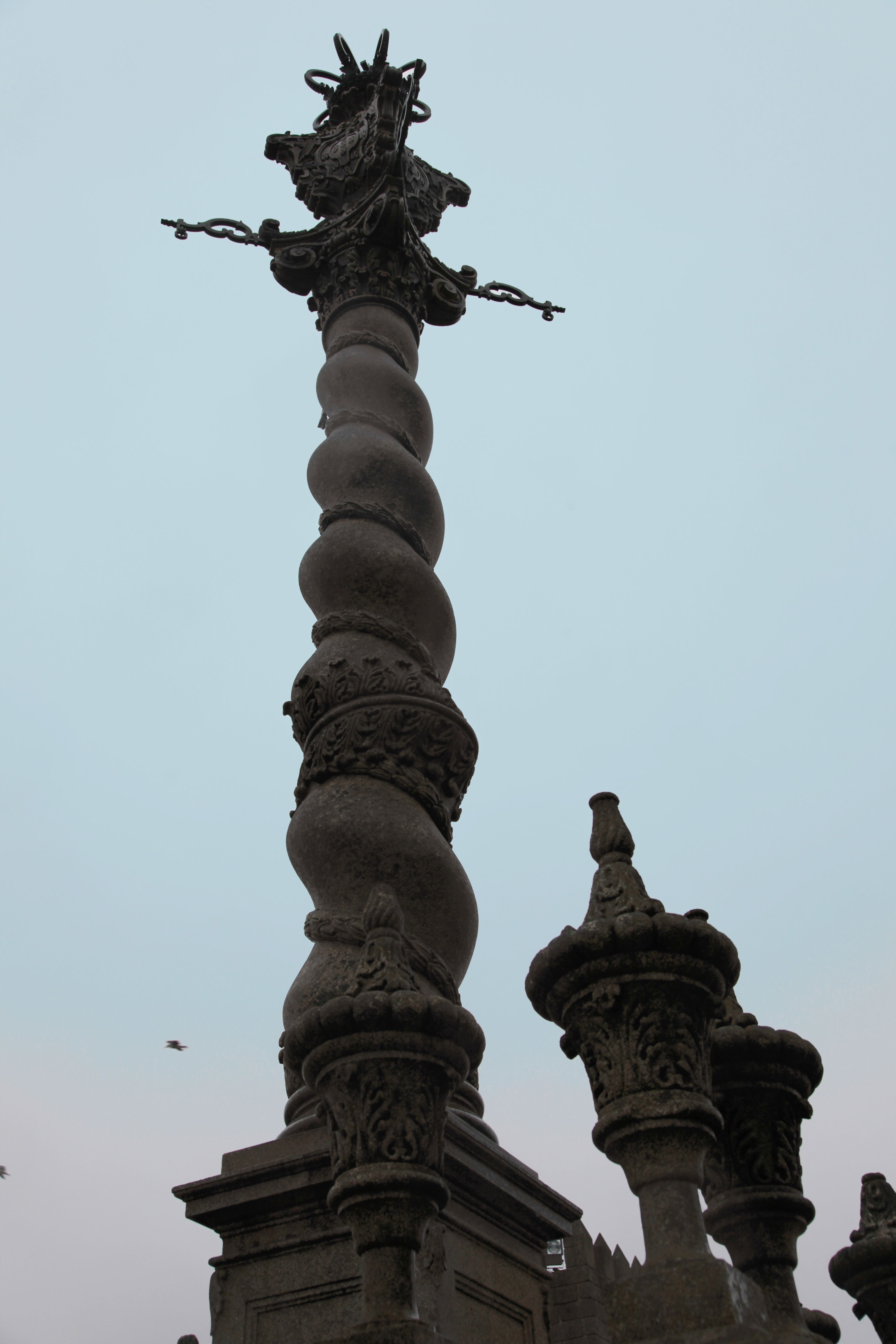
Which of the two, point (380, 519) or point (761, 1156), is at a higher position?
point (380, 519)

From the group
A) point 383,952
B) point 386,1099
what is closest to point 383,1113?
point 386,1099

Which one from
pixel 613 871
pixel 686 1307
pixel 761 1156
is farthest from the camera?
pixel 761 1156

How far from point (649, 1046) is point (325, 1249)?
7.14 ft

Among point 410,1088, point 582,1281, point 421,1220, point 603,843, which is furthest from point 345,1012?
point 582,1281

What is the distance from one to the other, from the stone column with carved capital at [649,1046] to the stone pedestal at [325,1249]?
1451 mm

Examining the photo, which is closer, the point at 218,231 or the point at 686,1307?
the point at 686,1307

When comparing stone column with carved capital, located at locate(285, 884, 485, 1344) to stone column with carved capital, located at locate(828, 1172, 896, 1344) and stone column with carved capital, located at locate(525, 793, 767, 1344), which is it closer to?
stone column with carved capital, located at locate(525, 793, 767, 1344)

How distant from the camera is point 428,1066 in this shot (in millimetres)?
4172

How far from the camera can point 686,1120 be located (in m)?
3.83

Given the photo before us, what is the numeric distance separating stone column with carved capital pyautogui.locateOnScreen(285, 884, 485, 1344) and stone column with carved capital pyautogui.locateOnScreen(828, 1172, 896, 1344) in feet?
7.30

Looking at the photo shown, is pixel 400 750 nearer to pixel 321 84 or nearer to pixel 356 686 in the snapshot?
pixel 356 686

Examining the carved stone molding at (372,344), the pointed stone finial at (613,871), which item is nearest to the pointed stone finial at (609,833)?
the pointed stone finial at (613,871)

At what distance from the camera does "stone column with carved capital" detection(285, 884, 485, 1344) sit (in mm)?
3967

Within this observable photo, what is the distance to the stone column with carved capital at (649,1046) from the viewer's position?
11.8ft
